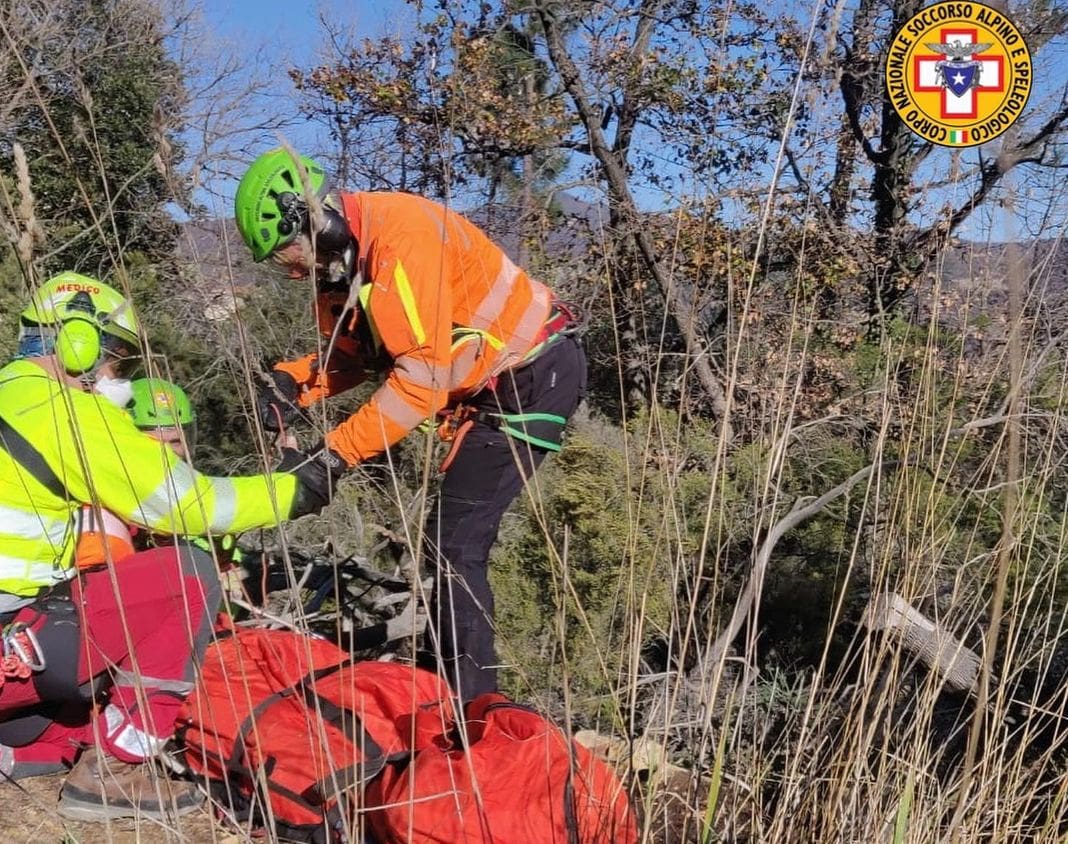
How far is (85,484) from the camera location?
72.4 inches

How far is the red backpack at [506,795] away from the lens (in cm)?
161

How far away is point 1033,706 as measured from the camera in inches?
62.7

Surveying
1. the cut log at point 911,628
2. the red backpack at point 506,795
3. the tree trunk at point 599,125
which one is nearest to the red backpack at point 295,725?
the red backpack at point 506,795

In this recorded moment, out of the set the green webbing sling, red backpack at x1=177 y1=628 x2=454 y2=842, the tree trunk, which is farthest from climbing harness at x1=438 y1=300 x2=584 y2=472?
the tree trunk

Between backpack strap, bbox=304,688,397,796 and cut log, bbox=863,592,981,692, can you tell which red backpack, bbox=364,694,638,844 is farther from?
cut log, bbox=863,592,981,692

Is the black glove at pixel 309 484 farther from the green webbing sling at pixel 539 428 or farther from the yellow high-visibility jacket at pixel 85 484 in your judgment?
the green webbing sling at pixel 539 428

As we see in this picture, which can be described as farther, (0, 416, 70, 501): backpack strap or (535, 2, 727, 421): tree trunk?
(535, 2, 727, 421): tree trunk

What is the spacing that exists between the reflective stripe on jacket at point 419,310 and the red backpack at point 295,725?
557 mm

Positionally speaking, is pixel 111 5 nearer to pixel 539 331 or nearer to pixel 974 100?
pixel 974 100

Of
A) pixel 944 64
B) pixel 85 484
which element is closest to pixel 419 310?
pixel 85 484

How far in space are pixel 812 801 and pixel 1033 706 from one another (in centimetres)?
45

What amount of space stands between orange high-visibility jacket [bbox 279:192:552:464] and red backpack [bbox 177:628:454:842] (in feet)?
1.84

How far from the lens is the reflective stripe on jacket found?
7.36ft

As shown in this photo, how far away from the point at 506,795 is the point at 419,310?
3.86 feet
